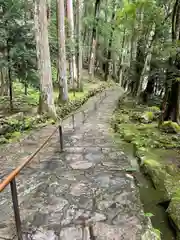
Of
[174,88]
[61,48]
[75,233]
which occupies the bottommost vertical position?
[75,233]

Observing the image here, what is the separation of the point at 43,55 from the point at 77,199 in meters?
5.91

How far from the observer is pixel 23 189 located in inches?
152

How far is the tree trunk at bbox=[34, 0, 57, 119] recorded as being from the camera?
7793 millimetres

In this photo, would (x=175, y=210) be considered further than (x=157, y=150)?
No

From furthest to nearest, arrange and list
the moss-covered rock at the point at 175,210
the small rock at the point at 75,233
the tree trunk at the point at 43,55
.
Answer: the tree trunk at the point at 43,55, the moss-covered rock at the point at 175,210, the small rock at the point at 75,233

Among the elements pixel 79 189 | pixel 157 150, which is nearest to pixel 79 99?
pixel 157 150

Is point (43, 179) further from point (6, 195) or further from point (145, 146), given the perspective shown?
point (145, 146)

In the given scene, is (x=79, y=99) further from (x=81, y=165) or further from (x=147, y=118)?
(x=81, y=165)

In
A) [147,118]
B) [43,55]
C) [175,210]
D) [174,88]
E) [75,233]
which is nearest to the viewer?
[75,233]

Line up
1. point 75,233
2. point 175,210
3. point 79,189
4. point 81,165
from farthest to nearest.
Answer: point 81,165 < point 79,189 < point 175,210 < point 75,233

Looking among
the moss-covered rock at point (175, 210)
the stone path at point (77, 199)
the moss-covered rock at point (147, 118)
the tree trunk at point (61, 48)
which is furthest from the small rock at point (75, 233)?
the tree trunk at point (61, 48)

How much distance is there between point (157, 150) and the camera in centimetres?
655

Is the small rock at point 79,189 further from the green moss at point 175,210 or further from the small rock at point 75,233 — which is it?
the green moss at point 175,210

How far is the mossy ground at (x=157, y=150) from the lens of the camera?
4336 mm
